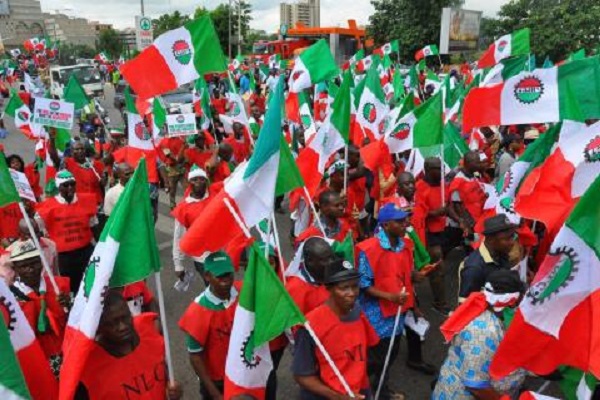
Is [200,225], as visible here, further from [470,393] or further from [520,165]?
[520,165]

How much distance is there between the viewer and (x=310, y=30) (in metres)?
40.5

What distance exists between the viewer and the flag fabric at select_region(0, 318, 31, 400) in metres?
2.12

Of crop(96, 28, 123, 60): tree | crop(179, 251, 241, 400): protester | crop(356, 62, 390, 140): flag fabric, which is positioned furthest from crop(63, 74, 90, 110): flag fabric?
crop(96, 28, 123, 60): tree

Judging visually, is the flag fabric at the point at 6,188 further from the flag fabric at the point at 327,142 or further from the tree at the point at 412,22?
the tree at the point at 412,22

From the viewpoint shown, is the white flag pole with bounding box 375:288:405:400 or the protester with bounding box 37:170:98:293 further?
the protester with bounding box 37:170:98:293

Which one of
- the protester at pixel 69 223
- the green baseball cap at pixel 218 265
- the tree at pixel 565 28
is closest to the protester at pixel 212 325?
the green baseball cap at pixel 218 265

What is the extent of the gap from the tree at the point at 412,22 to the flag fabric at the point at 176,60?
32615 mm

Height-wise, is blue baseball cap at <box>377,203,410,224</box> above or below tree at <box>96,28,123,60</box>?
below

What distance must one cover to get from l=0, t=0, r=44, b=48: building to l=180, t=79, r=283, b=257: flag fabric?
73.7 metres

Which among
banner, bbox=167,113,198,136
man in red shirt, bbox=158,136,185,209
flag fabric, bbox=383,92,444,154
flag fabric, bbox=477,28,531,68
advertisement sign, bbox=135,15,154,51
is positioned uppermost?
advertisement sign, bbox=135,15,154,51

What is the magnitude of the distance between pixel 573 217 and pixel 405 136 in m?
4.06

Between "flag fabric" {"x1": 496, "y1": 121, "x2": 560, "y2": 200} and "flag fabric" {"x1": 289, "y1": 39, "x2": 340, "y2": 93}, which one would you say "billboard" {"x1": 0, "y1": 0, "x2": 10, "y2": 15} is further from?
"flag fabric" {"x1": 496, "y1": 121, "x2": 560, "y2": 200}


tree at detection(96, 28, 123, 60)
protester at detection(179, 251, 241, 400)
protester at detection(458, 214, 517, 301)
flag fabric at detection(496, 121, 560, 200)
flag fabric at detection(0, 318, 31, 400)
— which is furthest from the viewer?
tree at detection(96, 28, 123, 60)

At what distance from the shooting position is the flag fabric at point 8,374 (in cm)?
212
